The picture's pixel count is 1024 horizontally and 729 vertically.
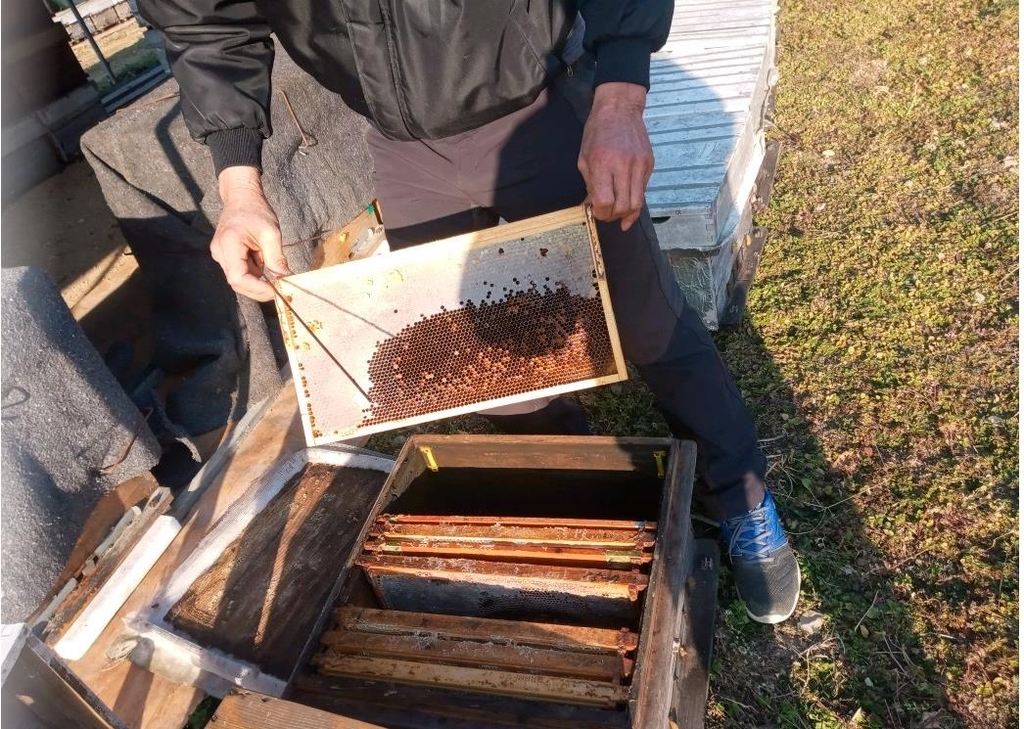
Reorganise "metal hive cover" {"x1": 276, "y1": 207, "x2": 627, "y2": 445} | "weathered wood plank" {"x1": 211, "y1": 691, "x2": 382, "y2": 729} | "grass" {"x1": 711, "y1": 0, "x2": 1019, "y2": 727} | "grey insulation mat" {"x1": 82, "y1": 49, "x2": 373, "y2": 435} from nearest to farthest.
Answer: "weathered wood plank" {"x1": 211, "y1": 691, "x2": 382, "y2": 729}
"metal hive cover" {"x1": 276, "y1": 207, "x2": 627, "y2": 445}
"grass" {"x1": 711, "y1": 0, "x2": 1019, "y2": 727}
"grey insulation mat" {"x1": 82, "y1": 49, "x2": 373, "y2": 435}

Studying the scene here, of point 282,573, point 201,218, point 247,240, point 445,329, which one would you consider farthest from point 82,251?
point 445,329

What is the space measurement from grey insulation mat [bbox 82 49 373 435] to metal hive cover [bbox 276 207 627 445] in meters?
1.31

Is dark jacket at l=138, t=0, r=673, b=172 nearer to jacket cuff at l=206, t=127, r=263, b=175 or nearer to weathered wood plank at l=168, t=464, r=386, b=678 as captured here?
jacket cuff at l=206, t=127, r=263, b=175

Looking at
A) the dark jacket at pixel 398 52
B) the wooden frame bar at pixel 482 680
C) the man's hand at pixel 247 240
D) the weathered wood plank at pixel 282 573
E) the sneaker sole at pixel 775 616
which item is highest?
the dark jacket at pixel 398 52

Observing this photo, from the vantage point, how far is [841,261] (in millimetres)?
3377

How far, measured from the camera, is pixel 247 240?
5.84 feet

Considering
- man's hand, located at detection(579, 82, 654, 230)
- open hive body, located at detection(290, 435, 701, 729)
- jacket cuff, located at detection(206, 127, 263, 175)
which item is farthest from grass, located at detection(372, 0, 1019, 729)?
jacket cuff, located at detection(206, 127, 263, 175)

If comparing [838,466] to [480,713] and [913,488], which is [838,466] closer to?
[913,488]

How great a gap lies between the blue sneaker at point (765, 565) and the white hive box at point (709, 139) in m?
1.00

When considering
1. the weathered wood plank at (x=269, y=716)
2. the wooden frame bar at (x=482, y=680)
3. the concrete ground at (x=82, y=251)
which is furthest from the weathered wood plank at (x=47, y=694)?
the concrete ground at (x=82, y=251)

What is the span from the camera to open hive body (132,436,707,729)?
4.64ft

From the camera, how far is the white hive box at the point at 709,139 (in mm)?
2699

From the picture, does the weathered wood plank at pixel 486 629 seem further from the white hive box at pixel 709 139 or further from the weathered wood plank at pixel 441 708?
the white hive box at pixel 709 139

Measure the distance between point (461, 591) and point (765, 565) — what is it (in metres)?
0.96
